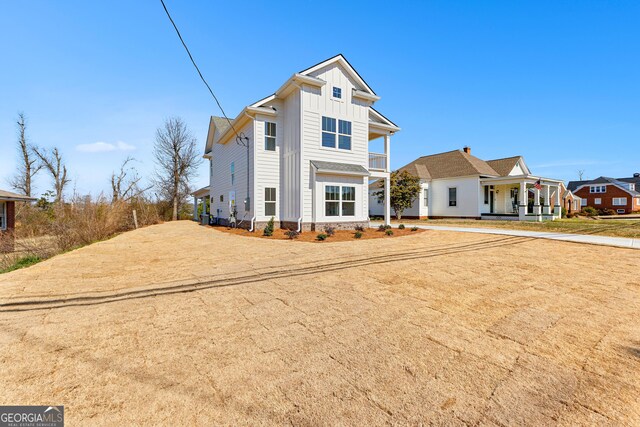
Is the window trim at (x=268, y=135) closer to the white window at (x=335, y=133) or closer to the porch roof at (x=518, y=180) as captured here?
the white window at (x=335, y=133)

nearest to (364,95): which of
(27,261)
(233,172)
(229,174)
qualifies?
(233,172)

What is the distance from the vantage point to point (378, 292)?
456 centimetres

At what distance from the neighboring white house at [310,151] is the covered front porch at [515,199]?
13.0 metres

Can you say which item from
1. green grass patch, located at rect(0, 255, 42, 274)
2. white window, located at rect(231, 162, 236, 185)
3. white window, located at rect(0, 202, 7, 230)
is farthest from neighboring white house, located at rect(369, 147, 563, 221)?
white window, located at rect(0, 202, 7, 230)

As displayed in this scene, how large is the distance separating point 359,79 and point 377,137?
14.4ft

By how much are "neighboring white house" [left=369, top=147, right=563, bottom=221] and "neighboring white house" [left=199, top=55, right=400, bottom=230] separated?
9.46 meters

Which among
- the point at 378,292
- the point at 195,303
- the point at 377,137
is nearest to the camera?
the point at 195,303

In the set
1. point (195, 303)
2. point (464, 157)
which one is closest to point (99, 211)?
point (195, 303)

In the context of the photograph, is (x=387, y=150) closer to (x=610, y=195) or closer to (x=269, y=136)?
(x=269, y=136)

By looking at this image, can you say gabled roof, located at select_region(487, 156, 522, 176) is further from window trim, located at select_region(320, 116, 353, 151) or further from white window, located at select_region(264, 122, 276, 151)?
white window, located at select_region(264, 122, 276, 151)

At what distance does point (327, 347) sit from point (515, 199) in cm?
2951

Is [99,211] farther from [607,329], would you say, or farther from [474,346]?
[607,329]

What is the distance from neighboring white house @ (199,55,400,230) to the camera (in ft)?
44.3

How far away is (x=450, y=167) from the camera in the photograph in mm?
25594
